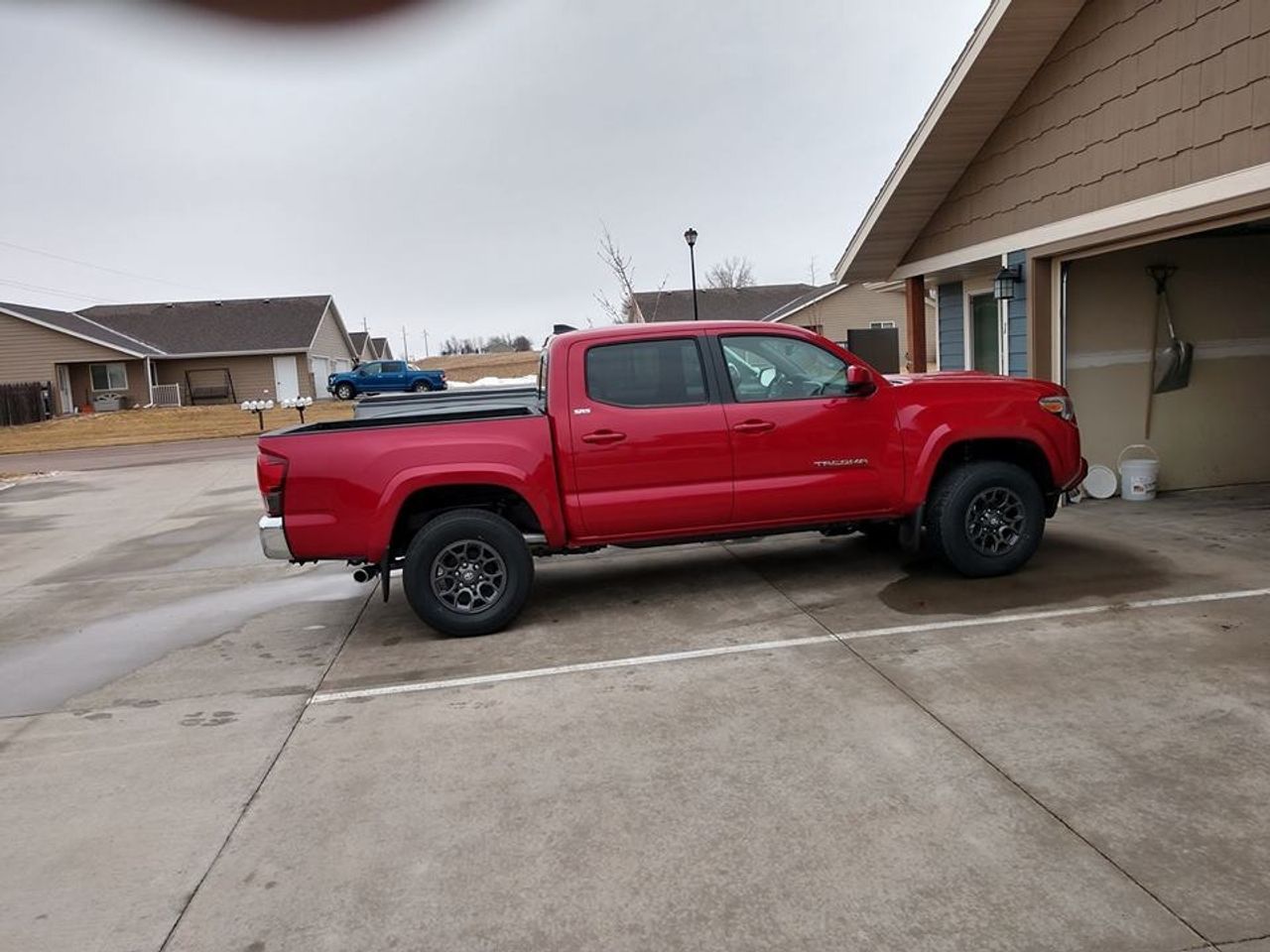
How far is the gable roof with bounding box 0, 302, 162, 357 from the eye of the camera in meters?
37.2

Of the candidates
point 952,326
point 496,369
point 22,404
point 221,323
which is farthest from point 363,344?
point 952,326

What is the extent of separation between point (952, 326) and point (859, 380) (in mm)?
7048

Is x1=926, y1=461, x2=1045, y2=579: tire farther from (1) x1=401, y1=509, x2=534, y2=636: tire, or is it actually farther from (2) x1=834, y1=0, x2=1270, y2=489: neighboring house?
(1) x1=401, y1=509, x2=534, y2=636: tire

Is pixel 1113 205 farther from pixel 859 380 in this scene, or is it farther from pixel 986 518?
pixel 859 380

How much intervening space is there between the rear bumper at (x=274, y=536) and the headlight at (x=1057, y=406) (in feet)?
17.0

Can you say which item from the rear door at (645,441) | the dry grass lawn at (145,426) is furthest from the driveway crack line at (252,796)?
the dry grass lawn at (145,426)

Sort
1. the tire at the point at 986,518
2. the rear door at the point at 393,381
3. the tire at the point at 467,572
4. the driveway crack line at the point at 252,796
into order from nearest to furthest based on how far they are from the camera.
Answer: the driveway crack line at the point at 252,796
the tire at the point at 467,572
the tire at the point at 986,518
the rear door at the point at 393,381

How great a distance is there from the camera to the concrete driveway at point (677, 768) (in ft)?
9.19

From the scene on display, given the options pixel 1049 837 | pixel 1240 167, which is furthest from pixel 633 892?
pixel 1240 167

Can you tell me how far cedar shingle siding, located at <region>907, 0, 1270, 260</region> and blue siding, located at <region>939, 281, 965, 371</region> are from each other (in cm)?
248

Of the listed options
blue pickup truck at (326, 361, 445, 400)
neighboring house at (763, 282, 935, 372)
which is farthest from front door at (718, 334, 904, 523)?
neighboring house at (763, 282, 935, 372)

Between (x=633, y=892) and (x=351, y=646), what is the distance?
3.46 metres

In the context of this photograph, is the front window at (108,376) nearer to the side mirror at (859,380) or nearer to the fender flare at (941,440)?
the side mirror at (859,380)

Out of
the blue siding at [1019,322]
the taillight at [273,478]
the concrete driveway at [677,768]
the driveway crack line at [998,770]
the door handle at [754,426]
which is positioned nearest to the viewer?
the driveway crack line at [998,770]
